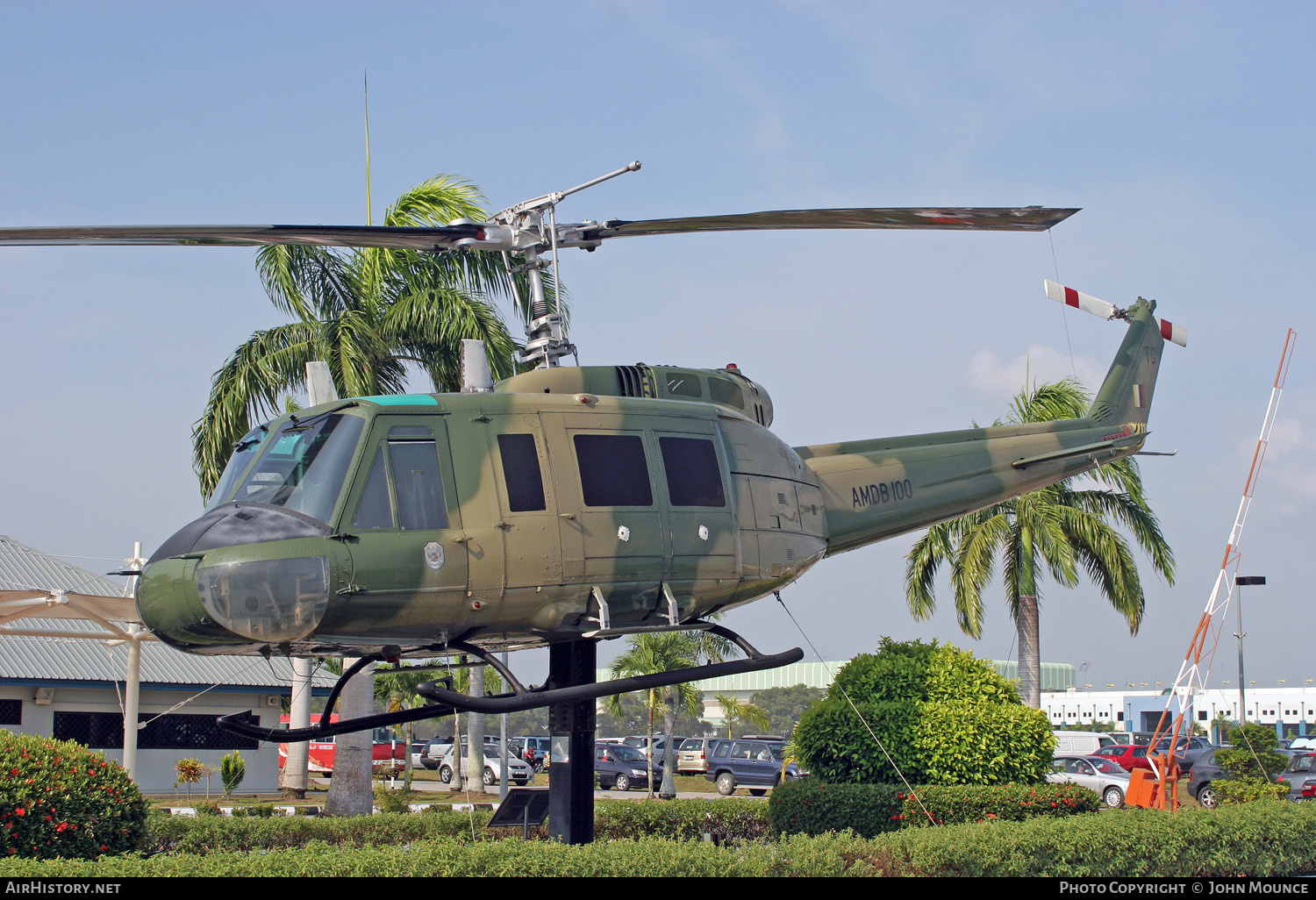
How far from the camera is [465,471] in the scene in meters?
8.71

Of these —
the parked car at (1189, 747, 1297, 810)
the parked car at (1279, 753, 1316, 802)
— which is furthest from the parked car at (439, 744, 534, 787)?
the parked car at (1279, 753, 1316, 802)

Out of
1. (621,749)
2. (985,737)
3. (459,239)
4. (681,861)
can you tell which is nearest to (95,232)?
(459,239)

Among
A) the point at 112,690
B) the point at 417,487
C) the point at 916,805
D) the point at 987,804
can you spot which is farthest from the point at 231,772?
the point at 417,487

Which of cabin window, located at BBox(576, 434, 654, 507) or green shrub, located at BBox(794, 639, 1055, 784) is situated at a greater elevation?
cabin window, located at BBox(576, 434, 654, 507)

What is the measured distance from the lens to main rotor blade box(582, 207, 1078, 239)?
10086 millimetres

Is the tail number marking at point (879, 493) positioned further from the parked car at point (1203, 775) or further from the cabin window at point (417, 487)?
the parked car at point (1203, 775)

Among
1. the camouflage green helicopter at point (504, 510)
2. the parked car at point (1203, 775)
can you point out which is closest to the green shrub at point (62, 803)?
the camouflage green helicopter at point (504, 510)

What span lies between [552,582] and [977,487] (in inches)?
237

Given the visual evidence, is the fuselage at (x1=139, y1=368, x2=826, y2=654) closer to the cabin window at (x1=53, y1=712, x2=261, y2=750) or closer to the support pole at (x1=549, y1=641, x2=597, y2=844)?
the support pole at (x1=549, y1=641, x2=597, y2=844)

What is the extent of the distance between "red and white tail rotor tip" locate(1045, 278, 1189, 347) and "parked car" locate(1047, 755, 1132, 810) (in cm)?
1318

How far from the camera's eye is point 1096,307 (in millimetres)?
16109

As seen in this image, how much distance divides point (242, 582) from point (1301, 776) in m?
23.1

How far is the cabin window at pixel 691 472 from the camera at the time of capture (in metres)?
9.53

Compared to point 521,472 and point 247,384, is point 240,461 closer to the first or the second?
point 521,472
